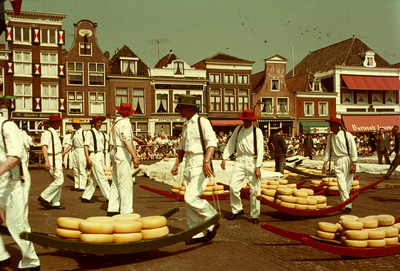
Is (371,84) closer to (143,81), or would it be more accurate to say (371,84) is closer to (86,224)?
(143,81)

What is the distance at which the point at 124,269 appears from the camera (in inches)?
172

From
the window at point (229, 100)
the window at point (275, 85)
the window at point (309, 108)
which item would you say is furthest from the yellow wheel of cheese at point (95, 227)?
the window at point (309, 108)

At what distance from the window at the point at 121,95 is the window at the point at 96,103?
1.37 metres

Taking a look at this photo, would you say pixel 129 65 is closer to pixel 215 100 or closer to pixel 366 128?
pixel 215 100

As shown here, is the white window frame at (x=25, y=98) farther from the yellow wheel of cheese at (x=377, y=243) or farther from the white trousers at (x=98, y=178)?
the yellow wheel of cheese at (x=377, y=243)

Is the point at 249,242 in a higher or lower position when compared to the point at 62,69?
lower

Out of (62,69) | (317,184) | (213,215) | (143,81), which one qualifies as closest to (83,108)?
(62,69)

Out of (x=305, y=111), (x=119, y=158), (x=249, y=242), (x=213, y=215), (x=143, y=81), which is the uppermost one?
(x=143, y=81)

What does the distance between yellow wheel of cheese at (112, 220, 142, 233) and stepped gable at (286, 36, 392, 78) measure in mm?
45851

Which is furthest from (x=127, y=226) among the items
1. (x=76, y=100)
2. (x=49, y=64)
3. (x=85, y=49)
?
(x=85, y=49)

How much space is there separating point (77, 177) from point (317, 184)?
7.14 m

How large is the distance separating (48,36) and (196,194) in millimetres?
33685

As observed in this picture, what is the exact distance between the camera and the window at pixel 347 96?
4653 cm

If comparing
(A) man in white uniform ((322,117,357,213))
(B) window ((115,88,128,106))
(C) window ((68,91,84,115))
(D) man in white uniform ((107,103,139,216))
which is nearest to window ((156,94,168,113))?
(B) window ((115,88,128,106))
